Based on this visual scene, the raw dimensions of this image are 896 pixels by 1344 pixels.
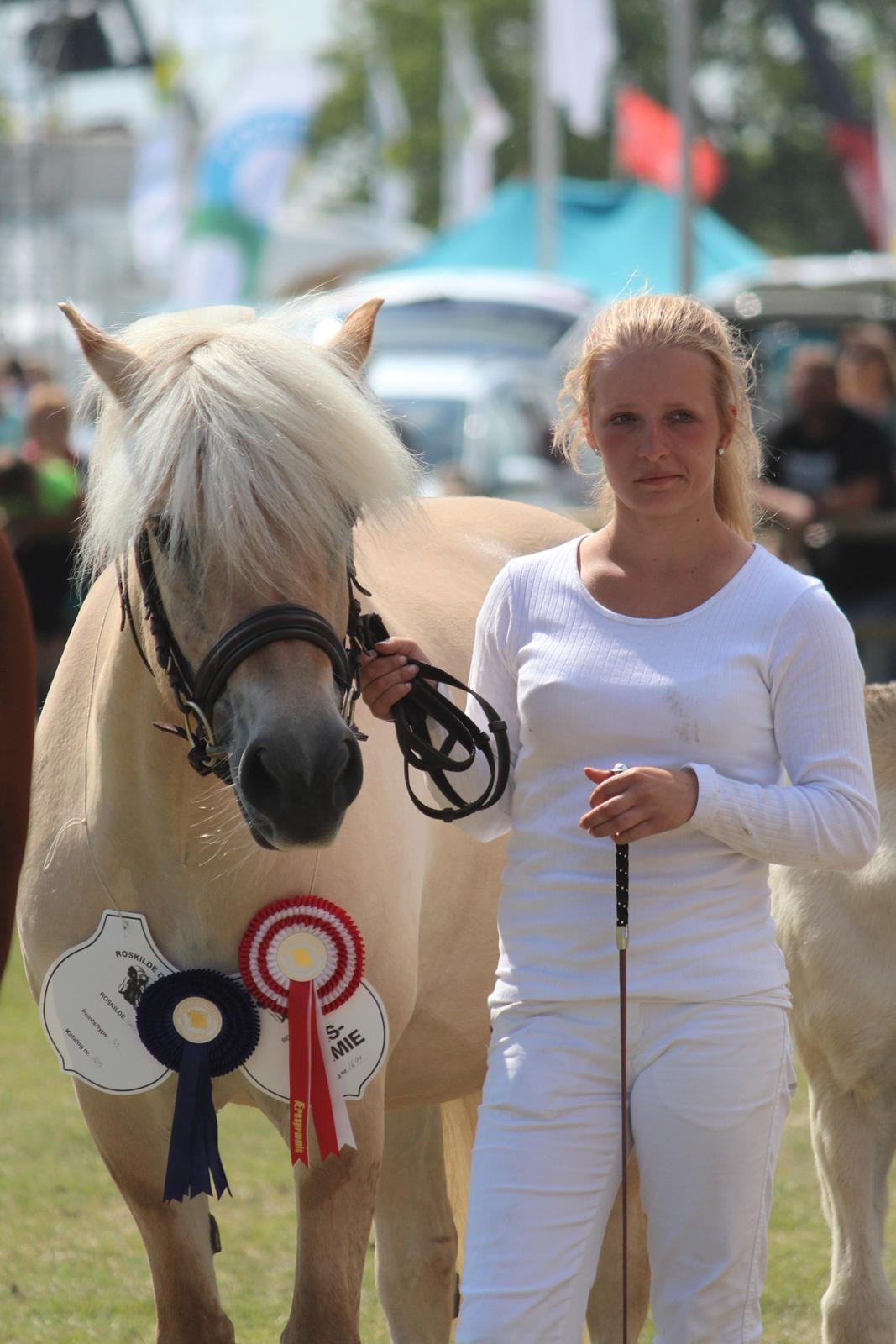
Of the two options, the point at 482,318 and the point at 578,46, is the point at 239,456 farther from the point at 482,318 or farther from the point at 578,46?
the point at 578,46

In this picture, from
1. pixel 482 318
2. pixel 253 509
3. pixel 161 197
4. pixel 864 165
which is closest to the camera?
pixel 253 509

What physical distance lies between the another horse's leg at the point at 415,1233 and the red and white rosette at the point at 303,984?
1120mm

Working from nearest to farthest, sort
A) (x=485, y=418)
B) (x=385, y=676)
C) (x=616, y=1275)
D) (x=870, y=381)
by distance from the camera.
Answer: (x=385, y=676), (x=616, y=1275), (x=870, y=381), (x=485, y=418)

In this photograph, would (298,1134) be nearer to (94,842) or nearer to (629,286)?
(94,842)

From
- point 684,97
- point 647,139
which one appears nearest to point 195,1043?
point 684,97

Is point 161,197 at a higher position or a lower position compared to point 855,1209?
lower

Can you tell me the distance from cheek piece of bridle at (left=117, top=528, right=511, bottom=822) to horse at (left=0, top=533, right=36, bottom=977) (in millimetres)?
232

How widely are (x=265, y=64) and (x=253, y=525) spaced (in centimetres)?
1911

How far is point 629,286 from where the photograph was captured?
2705 millimetres

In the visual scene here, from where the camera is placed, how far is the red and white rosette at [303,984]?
2.67 meters

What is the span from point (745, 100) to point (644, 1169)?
58.5 meters

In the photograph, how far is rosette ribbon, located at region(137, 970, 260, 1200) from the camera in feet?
8.72

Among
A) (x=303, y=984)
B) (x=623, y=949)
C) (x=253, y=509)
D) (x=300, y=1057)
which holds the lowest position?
(x=300, y=1057)

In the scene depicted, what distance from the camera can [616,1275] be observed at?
11.9ft
